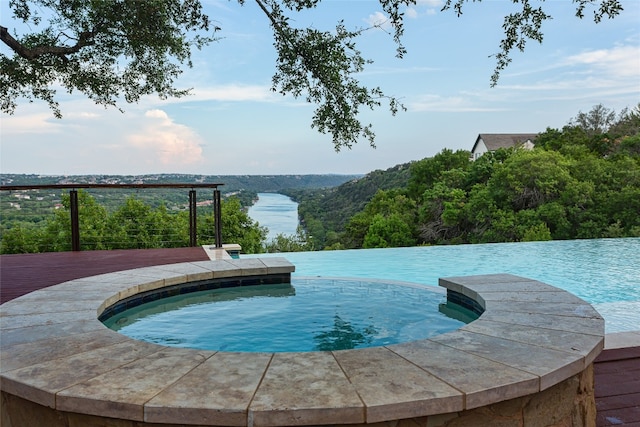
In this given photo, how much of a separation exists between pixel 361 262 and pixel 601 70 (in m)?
12.5

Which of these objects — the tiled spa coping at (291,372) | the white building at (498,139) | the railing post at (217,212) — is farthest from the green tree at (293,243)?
the white building at (498,139)

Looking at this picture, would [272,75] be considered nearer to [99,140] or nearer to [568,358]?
[568,358]

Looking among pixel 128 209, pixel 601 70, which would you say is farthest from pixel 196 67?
pixel 601 70

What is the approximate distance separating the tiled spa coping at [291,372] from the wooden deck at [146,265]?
0.46 meters

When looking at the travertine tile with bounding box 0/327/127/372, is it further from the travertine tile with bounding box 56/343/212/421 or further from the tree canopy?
the tree canopy

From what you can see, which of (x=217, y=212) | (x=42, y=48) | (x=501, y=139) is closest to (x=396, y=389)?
(x=217, y=212)

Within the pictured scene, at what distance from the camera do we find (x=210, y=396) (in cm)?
211

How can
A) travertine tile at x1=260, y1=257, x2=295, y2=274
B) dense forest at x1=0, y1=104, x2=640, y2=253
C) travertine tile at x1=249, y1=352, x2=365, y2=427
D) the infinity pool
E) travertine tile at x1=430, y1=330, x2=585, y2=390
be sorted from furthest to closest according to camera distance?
dense forest at x1=0, y1=104, x2=640, y2=253 → the infinity pool → travertine tile at x1=260, y1=257, x2=295, y2=274 → travertine tile at x1=430, y1=330, x2=585, y2=390 → travertine tile at x1=249, y1=352, x2=365, y2=427

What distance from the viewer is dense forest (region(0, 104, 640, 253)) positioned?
50.5 feet

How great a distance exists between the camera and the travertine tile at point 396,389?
6.64 feet

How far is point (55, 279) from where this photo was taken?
5660 mm

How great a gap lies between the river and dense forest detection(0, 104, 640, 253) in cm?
43

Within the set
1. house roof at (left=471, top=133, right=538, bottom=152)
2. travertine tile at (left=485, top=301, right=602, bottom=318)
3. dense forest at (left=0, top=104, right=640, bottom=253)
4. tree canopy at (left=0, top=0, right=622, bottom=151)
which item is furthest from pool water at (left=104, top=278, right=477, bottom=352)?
house roof at (left=471, top=133, right=538, bottom=152)

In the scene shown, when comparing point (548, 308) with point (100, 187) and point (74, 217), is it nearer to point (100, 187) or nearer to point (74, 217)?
point (100, 187)
